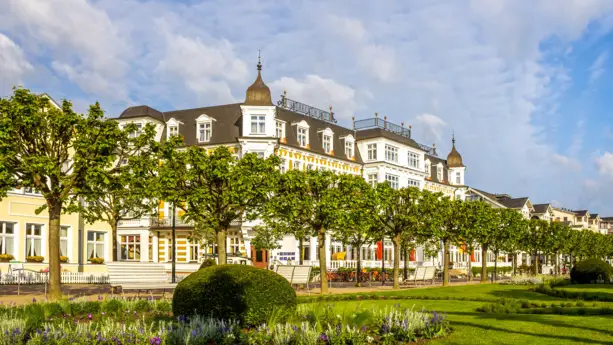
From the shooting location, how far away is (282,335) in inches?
464

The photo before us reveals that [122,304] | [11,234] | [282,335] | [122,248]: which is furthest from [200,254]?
[282,335]

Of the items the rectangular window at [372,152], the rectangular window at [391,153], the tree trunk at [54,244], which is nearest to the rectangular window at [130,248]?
the rectangular window at [372,152]

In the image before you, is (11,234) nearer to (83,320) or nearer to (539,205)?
(83,320)

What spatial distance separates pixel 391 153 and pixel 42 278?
35238mm

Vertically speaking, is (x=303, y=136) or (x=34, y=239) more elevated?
(x=303, y=136)

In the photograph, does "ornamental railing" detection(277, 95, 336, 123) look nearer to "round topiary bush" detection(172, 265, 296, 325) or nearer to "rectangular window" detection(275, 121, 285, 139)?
"rectangular window" detection(275, 121, 285, 139)

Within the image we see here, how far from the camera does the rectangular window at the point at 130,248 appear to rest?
179 ft

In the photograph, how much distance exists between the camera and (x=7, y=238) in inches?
1555

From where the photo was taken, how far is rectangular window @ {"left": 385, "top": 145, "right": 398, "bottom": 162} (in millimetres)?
62094

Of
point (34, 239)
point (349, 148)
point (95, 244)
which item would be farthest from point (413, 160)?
point (34, 239)

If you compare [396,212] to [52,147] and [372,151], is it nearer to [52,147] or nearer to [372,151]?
[52,147]

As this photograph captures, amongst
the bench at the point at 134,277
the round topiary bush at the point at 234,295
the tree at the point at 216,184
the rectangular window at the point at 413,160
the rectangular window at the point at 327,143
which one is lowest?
the bench at the point at 134,277

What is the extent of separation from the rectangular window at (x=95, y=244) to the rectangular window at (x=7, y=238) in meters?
7.07

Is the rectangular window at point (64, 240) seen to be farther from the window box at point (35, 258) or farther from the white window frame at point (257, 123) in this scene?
the white window frame at point (257, 123)
